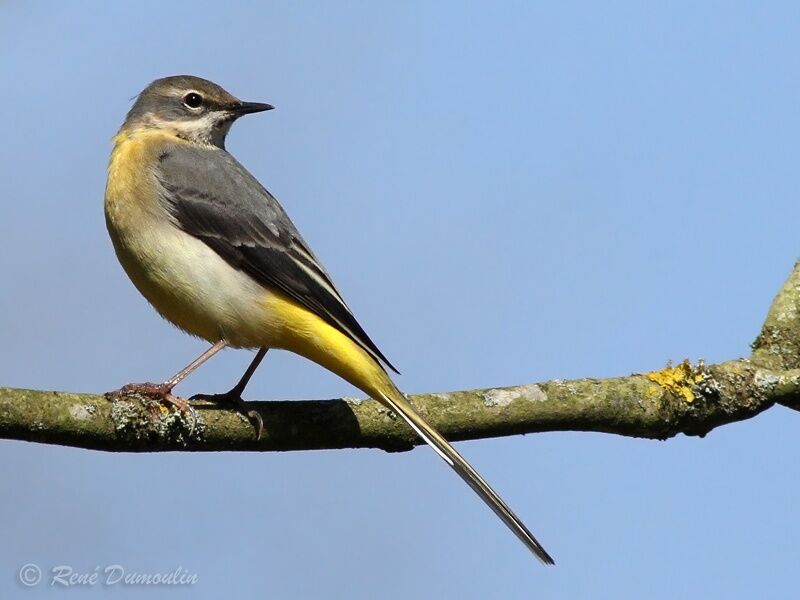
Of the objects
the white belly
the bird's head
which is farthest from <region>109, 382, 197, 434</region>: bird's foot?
the bird's head

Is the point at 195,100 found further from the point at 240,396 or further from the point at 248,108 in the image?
the point at 240,396

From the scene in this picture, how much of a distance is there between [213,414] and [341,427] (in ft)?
2.81

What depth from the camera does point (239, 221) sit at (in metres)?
8.25

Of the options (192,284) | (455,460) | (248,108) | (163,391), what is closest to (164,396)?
(163,391)

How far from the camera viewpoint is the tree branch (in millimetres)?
6297

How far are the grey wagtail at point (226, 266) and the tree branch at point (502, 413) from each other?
339mm

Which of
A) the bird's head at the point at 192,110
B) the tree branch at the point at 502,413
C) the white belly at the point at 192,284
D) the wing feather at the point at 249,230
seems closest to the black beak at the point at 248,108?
the bird's head at the point at 192,110

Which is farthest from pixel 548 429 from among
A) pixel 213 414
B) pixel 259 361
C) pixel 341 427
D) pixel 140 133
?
pixel 140 133

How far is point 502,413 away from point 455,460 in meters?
0.44

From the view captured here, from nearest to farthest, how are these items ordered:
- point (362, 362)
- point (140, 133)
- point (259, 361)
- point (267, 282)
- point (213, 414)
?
point (213, 414)
point (362, 362)
point (267, 282)
point (259, 361)
point (140, 133)

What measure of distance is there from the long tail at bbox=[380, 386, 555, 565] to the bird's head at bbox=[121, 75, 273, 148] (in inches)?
154

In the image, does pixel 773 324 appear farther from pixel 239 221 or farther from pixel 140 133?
pixel 140 133

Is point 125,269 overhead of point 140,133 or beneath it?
beneath

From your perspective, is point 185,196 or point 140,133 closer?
point 185,196
